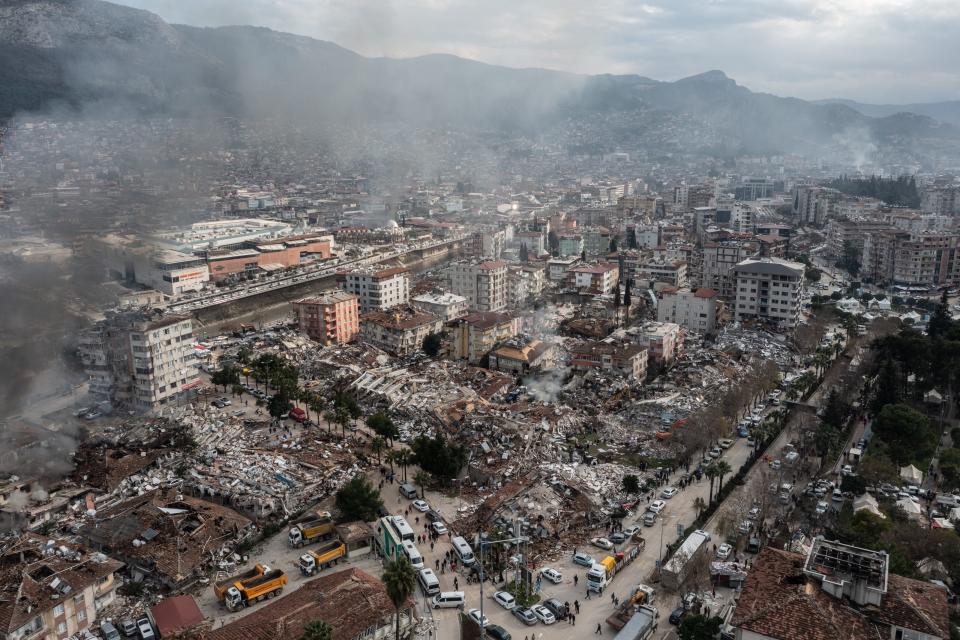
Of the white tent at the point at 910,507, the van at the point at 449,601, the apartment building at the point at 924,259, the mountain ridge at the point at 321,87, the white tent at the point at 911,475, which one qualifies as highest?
the mountain ridge at the point at 321,87

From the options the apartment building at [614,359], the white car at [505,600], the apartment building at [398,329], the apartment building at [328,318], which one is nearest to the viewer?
the white car at [505,600]

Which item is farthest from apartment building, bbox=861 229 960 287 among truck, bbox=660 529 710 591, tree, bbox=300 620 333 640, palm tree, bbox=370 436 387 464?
tree, bbox=300 620 333 640

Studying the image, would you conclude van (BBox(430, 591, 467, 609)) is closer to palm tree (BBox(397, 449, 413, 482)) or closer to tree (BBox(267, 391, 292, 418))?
palm tree (BBox(397, 449, 413, 482))

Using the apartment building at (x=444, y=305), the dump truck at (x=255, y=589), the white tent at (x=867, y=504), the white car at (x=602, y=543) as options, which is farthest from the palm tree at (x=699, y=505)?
the apartment building at (x=444, y=305)

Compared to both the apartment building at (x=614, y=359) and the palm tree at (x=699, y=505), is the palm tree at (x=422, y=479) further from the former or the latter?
the apartment building at (x=614, y=359)

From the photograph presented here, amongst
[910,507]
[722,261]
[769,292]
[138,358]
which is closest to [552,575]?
[910,507]

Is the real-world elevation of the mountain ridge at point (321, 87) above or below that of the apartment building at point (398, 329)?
above
